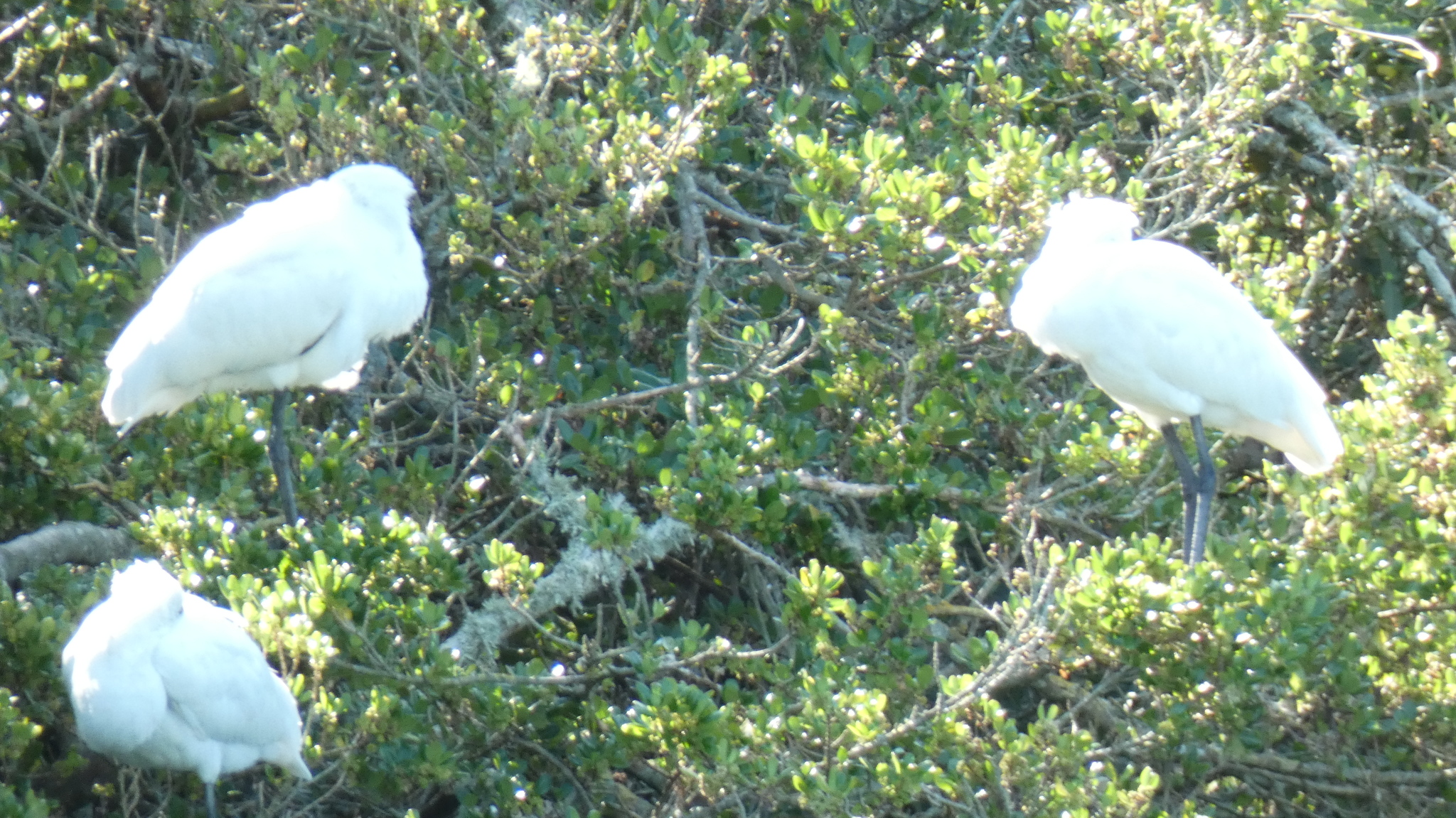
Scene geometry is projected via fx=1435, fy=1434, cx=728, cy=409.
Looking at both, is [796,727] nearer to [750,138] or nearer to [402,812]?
[402,812]

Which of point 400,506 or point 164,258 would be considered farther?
point 164,258

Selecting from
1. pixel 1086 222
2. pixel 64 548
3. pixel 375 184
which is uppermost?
pixel 1086 222

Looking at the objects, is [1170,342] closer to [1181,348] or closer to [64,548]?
[1181,348]

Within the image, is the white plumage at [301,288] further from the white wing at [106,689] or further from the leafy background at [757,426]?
the white wing at [106,689]

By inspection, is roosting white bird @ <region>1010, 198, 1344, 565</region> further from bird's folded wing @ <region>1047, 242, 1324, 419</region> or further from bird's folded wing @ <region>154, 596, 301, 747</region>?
bird's folded wing @ <region>154, 596, 301, 747</region>

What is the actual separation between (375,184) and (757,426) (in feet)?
4.11

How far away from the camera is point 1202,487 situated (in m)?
3.72

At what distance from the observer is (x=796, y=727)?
268cm

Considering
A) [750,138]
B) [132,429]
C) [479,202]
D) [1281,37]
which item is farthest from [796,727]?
[1281,37]

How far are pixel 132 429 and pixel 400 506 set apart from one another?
0.79 meters

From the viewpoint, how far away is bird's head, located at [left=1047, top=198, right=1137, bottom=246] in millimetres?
3646

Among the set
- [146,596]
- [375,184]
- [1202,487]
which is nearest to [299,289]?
[375,184]

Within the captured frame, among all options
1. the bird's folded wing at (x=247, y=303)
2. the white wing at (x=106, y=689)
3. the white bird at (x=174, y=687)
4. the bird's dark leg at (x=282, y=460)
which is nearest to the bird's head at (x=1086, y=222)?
the bird's folded wing at (x=247, y=303)

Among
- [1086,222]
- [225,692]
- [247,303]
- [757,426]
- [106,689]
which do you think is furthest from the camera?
[247,303]
